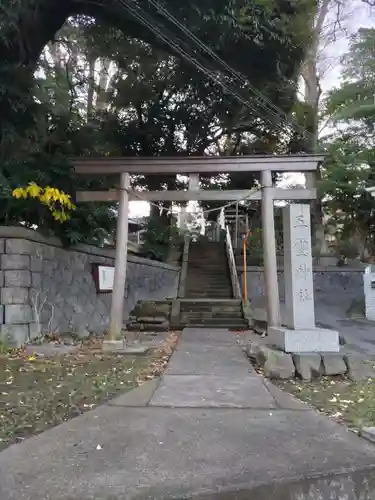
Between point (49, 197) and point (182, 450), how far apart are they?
19.6 ft

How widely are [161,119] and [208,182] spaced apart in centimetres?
651

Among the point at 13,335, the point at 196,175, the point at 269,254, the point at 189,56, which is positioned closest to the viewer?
the point at 13,335

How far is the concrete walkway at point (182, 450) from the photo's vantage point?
2.78m

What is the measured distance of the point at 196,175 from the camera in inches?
360

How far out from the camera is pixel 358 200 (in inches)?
674

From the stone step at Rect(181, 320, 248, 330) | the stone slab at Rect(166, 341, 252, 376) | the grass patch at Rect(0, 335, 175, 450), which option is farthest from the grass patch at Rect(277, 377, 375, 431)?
the stone step at Rect(181, 320, 248, 330)

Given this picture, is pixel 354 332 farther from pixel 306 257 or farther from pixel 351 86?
pixel 351 86

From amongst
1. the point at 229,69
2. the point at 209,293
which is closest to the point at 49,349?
the point at 229,69

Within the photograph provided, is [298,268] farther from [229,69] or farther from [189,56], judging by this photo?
[229,69]

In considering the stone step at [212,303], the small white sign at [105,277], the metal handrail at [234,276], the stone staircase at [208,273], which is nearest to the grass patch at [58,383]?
the small white sign at [105,277]

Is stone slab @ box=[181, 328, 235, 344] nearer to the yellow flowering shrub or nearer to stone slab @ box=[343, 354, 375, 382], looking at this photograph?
stone slab @ box=[343, 354, 375, 382]

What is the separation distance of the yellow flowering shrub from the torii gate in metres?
0.48

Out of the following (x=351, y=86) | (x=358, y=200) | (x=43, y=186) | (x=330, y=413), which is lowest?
(x=330, y=413)

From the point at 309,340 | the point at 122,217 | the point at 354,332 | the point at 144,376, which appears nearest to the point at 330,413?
the point at 309,340
